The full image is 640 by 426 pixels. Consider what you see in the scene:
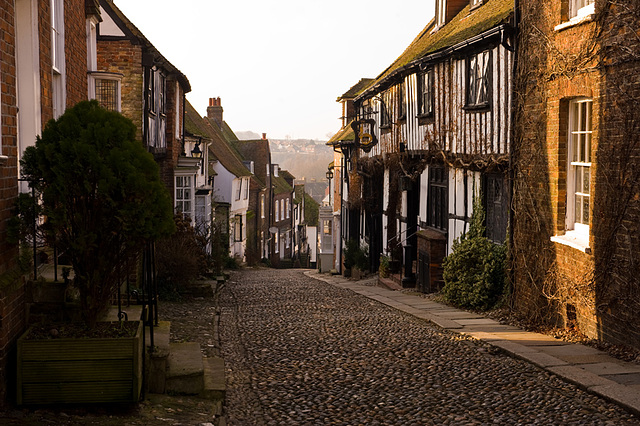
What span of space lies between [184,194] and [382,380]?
583 inches

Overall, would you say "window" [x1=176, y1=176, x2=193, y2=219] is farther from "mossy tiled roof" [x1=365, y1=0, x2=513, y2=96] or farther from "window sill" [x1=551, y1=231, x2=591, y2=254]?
"window sill" [x1=551, y1=231, x2=591, y2=254]

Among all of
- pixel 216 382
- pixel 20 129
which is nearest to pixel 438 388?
pixel 216 382

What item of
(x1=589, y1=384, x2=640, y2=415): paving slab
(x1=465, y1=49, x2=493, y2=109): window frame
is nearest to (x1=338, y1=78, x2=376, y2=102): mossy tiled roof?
(x1=465, y1=49, x2=493, y2=109): window frame

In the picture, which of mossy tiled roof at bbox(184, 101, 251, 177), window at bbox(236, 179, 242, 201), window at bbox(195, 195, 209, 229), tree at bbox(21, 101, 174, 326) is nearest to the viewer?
tree at bbox(21, 101, 174, 326)

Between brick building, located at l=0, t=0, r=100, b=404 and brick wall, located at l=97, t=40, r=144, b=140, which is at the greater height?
→ brick wall, located at l=97, t=40, r=144, b=140

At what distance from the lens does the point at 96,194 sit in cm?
518

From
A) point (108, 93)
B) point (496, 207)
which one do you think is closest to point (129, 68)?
point (108, 93)

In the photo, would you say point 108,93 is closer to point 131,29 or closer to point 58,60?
point 131,29

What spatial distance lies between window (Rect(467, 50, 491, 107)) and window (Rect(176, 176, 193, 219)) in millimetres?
10206

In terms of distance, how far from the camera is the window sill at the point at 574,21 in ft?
28.1

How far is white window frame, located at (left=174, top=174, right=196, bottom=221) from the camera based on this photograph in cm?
2070

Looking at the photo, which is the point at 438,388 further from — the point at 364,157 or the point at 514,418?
the point at 364,157

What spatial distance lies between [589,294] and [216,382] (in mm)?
5001

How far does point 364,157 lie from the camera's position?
78.7 feet
